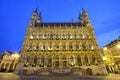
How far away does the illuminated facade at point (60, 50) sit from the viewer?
29.8 metres

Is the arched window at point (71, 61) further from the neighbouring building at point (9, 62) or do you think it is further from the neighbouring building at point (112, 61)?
the neighbouring building at point (9, 62)

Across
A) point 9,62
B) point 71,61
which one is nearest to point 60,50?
point 71,61

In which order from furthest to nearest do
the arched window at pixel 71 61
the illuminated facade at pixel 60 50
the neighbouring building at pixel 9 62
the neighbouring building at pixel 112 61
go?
the neighbouring building at pixel 9 62, the neighbouring building at pixel 112 61, the arched window at pixel 71 61, the illuminated facade at pixel 60 50

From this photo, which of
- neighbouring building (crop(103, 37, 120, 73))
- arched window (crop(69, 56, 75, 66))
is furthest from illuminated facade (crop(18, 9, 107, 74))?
neighbouring building (crop(103, 37, 120, 73))

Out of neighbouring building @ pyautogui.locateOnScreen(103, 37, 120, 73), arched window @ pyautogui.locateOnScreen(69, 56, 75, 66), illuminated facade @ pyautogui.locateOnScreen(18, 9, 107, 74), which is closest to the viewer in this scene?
illuminated facade @ pyautogui.locateOnScreen(18, 9, 107, 74)

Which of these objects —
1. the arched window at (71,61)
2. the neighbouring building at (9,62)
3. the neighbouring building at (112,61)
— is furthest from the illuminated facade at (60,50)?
the neighbouring building at (9,62)

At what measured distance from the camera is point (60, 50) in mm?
32219

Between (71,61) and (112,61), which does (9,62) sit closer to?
(71,61)

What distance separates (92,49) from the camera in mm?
32656

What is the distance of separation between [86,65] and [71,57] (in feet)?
15.6

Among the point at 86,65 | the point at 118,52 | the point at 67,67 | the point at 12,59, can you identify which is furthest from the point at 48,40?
the point at 118,52

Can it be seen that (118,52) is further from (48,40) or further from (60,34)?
(48,40)

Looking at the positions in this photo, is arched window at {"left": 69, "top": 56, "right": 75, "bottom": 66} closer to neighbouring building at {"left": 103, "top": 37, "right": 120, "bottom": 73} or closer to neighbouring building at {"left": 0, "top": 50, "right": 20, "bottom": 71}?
neighbouring building at {"left": 103, "top": 37, "right": 120, "bottom": 73}

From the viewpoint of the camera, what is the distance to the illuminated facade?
29.8 m
